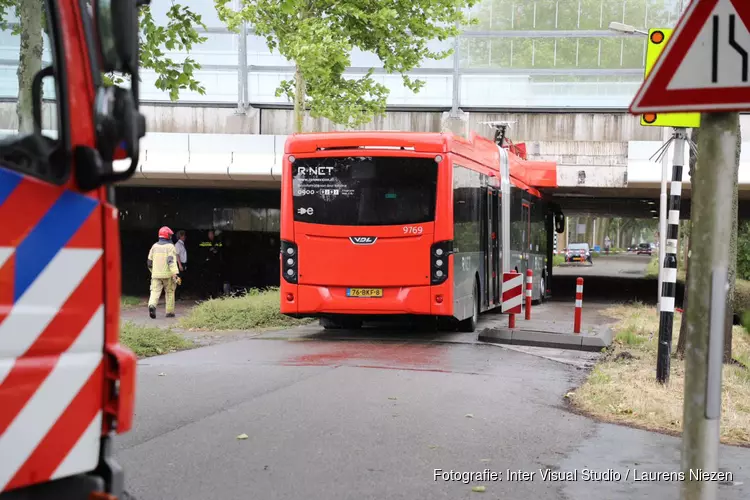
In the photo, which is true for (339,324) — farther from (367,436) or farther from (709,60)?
(709,60)

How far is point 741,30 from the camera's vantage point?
417 centimetres

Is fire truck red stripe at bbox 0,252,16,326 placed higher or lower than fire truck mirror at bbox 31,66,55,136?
lower

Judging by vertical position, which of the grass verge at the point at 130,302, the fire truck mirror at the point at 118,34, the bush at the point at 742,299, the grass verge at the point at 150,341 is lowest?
the grass verge at the point at 130,302

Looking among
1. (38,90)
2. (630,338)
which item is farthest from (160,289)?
(38,90)

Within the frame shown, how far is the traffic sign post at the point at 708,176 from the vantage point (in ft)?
13.7

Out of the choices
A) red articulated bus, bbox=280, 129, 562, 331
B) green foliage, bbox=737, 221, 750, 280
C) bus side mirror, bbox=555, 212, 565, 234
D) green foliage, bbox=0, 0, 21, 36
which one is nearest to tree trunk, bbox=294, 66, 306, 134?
red articulated bus, bbox=280, 129, 562, 331

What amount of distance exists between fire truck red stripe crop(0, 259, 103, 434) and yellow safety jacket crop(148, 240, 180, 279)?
16.5 meters

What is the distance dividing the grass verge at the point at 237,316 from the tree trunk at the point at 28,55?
13.2 meters

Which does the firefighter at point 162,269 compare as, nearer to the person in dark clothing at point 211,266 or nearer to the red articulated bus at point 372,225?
the red articulated bus at point 372,225

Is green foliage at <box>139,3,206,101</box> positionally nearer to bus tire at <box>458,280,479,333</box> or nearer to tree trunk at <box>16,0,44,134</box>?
bus tire at <box>458,280,479,333</box>

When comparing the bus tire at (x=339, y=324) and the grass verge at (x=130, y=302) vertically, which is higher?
the bus tire at (x=339, y=324)

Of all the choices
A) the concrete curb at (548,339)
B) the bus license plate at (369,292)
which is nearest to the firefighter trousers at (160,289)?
the bus license plate at (369,292)

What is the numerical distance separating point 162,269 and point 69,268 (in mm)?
16580

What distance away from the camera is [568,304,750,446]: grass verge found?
8.17 meters
